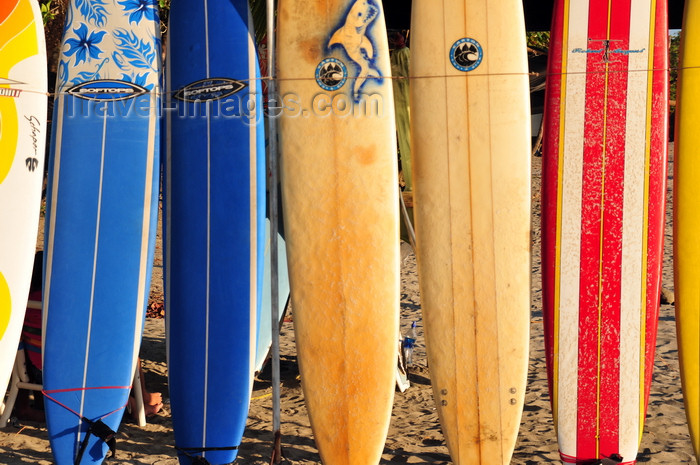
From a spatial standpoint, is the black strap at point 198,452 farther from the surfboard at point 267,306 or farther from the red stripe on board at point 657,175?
the red stripe on board at point 657,175

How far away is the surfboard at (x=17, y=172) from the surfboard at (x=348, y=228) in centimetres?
109

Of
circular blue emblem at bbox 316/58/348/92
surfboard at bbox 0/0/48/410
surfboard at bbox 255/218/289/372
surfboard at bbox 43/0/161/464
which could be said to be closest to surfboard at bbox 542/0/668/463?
circular blue emblem at bbox 316/58/348/92

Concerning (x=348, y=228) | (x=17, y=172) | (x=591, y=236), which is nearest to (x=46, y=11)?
(x=17, y=172)

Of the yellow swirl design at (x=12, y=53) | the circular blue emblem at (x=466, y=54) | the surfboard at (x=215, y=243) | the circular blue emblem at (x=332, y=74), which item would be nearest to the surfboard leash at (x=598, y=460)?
the surfboard at (x=215, y=243)

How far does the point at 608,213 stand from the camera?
9.75 feet

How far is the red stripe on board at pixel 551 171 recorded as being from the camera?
3023 mm

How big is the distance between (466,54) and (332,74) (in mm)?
553

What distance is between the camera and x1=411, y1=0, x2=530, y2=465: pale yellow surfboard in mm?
2994

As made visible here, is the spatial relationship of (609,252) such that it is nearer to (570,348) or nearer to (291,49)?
(570,348)

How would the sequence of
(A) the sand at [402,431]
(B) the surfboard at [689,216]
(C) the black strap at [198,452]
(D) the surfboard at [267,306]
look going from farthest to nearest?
(D) the surfboard at [267,306], (A) the sand at [402,431], (C) the black strap at [198,452], (B) the surfboard at [689,216]

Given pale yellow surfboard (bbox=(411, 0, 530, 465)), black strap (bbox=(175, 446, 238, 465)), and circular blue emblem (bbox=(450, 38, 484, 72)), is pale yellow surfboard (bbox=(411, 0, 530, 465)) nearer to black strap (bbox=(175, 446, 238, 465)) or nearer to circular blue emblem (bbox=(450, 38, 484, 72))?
circular blue emblem (bbox=(450, 38, 484, 72))

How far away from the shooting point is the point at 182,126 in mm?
3193

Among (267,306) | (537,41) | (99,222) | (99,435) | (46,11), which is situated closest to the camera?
(99,435)

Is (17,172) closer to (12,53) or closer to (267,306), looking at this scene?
(12,53)
